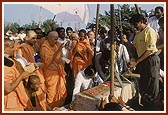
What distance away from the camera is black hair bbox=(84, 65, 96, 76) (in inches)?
212

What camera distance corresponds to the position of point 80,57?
213 inches

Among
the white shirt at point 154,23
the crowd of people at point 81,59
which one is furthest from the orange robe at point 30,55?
the white shirt at point 154,23

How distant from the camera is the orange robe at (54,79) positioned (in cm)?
533

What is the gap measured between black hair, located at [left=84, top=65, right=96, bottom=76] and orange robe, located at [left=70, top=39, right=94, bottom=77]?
39 mm

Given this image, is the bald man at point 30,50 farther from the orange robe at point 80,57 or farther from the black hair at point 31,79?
the orange robe at point 80,57

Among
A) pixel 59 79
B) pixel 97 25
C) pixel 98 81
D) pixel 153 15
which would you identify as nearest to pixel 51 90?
pixel 59 79

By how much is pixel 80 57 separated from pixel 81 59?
0.02 m

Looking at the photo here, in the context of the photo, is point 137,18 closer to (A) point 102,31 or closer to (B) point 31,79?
(A) point 102,31

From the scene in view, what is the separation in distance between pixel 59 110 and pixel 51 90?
0.25 metres

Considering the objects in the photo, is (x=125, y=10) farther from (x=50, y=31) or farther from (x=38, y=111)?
(x=38, y=111)

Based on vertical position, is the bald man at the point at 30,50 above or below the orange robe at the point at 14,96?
above

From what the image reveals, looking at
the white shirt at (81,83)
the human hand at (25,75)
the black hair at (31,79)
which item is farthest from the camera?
the white shirt at (81,83)

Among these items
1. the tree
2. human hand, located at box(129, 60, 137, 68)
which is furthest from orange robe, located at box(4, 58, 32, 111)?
human hand, located at box(129, 60, 137, 68)

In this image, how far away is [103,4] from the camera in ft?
17.1
